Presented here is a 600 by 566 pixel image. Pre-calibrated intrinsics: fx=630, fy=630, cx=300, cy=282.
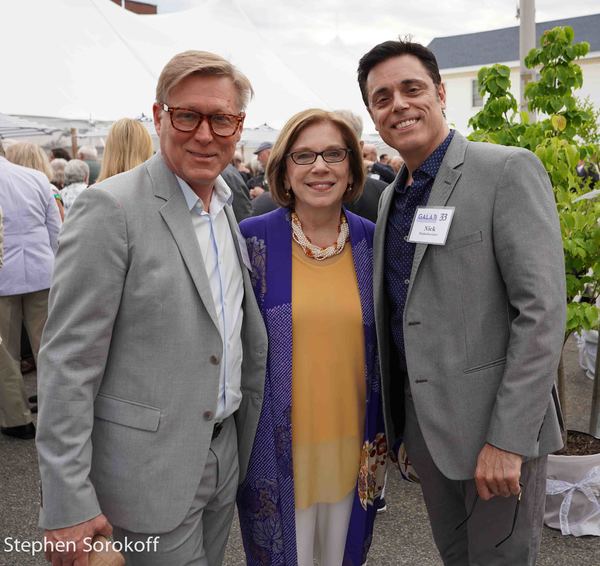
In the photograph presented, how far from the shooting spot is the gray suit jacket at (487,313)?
1820 mm

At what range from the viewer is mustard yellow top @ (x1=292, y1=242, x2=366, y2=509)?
2191mm

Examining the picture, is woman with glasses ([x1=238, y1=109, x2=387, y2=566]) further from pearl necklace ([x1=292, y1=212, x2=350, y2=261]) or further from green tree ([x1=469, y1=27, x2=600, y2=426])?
green tree ([x1=469, y1=27, x2=600, y2=426])

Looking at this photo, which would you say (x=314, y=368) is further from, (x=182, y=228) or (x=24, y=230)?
(x=24, y=230)

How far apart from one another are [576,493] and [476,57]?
4320 centimetres

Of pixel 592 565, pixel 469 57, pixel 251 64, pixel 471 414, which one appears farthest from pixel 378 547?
pixel 469 57

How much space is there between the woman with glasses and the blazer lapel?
0.33 metres

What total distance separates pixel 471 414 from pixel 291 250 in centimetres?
83

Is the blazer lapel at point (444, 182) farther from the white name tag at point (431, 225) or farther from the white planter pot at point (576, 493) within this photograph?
the white planter pot at point (576, 493)

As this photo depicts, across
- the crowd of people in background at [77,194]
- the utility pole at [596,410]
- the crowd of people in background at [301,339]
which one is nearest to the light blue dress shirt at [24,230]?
the crowd of people in background at [77,194]

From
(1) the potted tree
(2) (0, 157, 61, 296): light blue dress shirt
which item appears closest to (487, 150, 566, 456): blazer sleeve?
(1) the potted tree

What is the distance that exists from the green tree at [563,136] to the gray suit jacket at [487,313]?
126 centimetres

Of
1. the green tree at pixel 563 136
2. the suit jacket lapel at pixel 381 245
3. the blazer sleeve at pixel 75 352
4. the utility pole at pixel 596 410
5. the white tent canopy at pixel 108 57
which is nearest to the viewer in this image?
the blazer sleeve at pixel 75 352

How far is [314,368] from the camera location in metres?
2.19

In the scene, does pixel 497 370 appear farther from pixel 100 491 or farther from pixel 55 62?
pixel 55 62
